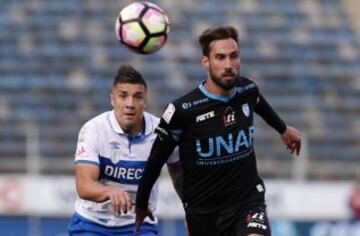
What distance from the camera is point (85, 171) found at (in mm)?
7082

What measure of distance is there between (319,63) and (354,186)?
14.9 feet

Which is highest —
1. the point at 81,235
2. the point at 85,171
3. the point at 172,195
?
the point at 85,171

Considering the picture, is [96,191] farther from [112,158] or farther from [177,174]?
[177,174]

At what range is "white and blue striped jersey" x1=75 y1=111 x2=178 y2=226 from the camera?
724 cm

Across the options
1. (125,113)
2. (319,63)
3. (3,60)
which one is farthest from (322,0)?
(125,113)

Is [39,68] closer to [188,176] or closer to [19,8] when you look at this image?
[19,8]

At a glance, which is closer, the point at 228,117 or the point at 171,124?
the point at 171,124

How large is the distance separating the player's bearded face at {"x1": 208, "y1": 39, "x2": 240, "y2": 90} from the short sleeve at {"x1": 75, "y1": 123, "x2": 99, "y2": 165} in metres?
0.94

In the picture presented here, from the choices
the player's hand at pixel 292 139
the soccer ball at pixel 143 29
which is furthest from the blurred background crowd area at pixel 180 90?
the player's hand at pixel 292 139

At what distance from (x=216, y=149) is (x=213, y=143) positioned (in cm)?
4

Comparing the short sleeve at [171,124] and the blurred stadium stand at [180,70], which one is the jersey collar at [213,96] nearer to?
the short sleeve at [171,124]

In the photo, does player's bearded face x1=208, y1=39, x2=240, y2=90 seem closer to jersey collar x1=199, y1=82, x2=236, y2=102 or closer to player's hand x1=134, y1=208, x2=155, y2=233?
jersey collar x1=199, y1=82, x2=236, y2=102

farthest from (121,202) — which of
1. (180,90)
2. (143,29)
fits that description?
(180,90)

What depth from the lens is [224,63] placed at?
6.86 meters
